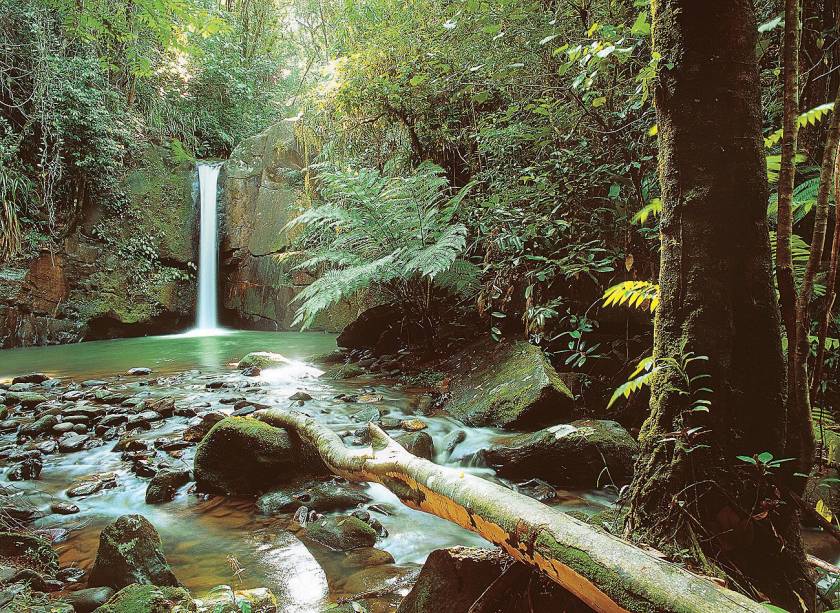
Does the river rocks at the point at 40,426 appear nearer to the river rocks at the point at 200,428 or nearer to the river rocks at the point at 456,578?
the river rocks at the point at 200,428

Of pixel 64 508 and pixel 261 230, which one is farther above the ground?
pixel 261 230

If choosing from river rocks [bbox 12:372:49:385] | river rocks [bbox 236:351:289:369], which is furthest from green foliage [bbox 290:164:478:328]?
river rocks [bbox 12:372:49:385]

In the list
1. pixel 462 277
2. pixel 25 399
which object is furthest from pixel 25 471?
pixel 462 277

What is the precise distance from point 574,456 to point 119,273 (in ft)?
38.9

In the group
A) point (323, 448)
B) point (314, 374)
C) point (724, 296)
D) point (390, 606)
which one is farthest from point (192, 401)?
point (724, 296)

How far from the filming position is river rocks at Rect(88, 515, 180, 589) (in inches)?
78.3

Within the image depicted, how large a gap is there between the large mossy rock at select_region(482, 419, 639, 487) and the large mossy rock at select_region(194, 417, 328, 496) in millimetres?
1352

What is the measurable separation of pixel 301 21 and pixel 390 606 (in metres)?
20.1

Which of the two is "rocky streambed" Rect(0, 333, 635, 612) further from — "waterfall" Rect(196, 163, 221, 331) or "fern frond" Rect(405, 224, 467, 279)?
"waterfall" Rect(196, 163, 221, 331)

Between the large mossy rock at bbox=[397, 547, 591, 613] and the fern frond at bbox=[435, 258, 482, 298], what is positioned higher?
the fern frond at bbox=[435, 258, 482, 298]

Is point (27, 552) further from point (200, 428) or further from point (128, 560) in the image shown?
point (200, 428)

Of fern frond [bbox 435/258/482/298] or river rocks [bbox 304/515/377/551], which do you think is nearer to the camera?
river rocks [bbox 304/515/377/551]

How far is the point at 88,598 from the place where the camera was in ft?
6.27

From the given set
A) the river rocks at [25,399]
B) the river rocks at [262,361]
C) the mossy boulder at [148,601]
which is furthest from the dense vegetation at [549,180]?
the river rocks at [25,399]
